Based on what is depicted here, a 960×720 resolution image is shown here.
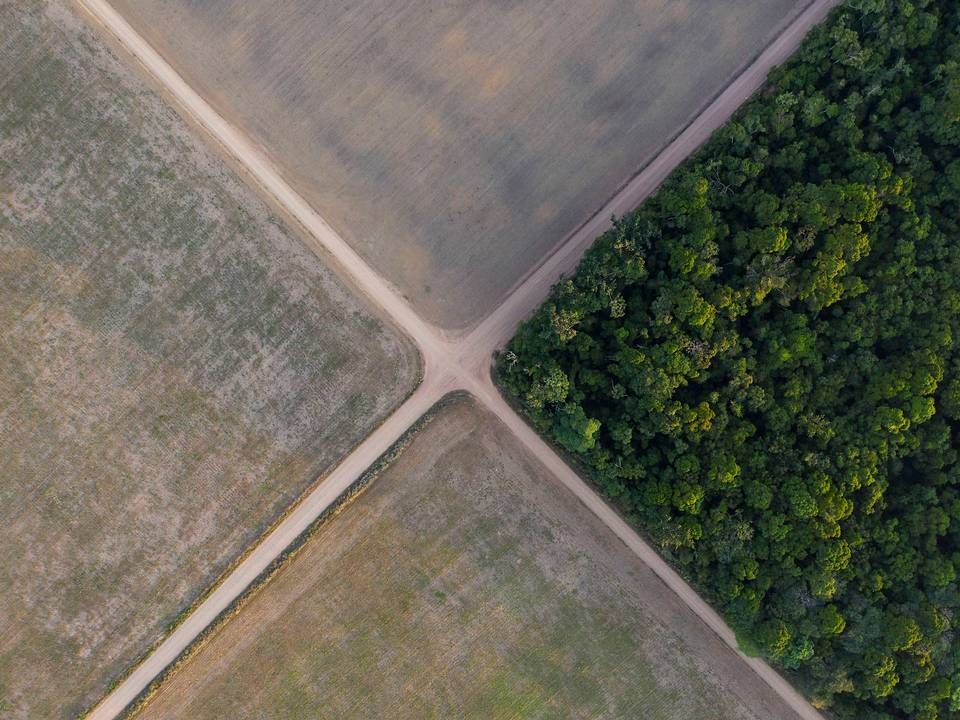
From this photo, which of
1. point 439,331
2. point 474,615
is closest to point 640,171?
point 439,331

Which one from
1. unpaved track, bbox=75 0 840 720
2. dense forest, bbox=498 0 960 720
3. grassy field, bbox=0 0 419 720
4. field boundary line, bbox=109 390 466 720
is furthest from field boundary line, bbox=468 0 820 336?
grassy field, bbox=0 0 419 720

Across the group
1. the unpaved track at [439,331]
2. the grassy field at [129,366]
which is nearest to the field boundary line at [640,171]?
the unpaved track at [439,331]

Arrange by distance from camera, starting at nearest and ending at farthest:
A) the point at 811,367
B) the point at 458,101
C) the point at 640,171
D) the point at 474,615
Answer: the point at 811,367 → the point at 474,615 → the point at 458,101 → the point at 640,171

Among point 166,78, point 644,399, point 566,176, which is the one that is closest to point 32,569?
point 166,78

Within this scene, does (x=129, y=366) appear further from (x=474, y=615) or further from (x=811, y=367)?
(x=811, y=367)

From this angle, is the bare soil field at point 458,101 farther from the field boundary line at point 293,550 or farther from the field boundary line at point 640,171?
the field boundary line at point 293,550

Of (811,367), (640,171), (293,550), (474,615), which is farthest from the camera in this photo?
(640,171)

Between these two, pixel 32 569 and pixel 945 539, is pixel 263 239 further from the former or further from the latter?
pixel 945 539
